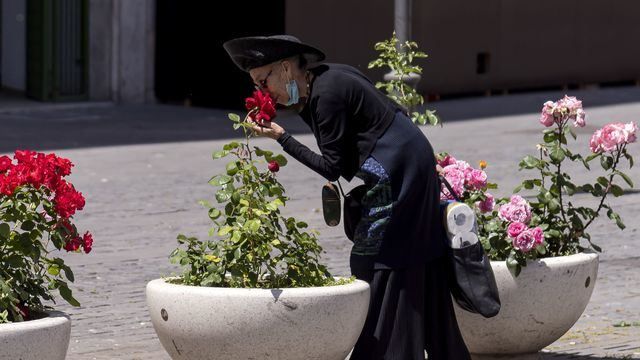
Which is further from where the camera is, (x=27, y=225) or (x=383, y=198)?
(x=383, y=198)

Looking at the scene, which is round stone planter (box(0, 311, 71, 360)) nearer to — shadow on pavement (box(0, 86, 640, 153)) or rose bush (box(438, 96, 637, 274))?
rose bush (box(438, 96, 637, 274))

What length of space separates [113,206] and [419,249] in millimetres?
6973

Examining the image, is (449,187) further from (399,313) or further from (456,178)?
(399,313)

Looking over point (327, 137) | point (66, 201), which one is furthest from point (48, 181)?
point (327, 137)

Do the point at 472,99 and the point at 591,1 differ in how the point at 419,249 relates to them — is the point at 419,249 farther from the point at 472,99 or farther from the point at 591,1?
the point at 591,1

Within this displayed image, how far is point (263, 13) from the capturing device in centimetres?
2127

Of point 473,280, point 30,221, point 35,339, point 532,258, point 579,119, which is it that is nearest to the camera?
point 35,339

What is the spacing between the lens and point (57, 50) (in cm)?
2216

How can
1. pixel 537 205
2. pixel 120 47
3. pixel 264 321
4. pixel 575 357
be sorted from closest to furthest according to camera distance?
pixel 264 321
pixel 537 205
pixel 575 357
pixel 120 47

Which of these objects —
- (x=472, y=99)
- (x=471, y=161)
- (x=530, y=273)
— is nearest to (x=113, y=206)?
(x=471, y=161)

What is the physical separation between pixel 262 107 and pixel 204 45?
53.3 feet

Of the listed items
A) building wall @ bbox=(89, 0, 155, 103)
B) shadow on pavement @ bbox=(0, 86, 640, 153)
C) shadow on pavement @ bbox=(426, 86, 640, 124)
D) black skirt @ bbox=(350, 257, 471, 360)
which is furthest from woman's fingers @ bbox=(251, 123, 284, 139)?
building wall @ bbox=(89, 0, 155, 103)

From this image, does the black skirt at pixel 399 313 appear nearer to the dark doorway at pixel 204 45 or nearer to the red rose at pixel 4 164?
the red rose at pixel 4 164

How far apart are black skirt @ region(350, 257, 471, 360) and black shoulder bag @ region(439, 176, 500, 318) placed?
97 millimetres
